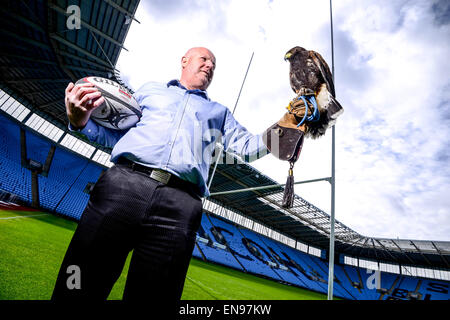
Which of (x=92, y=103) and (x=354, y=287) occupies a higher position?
(x=354, y=287)

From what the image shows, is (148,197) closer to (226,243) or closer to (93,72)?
(93,72)

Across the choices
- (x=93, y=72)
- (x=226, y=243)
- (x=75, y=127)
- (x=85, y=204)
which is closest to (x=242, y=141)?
(x=75, y=127)

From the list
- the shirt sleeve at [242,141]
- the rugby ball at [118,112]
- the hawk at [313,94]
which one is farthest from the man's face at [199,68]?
the hawk at [313,94]

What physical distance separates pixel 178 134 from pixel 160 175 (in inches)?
10.1

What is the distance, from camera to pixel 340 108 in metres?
1.13

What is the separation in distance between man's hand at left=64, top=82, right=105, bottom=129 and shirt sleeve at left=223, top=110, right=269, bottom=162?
76 cm

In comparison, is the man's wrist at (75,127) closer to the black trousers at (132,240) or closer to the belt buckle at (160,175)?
the black trousers at (132,240)

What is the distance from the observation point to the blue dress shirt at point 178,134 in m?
1.11

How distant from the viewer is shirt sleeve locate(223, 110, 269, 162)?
1.27 meters

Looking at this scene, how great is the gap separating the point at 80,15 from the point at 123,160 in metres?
8.66

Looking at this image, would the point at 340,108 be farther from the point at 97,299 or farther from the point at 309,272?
the point at 309,272

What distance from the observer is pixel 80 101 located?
1.06m

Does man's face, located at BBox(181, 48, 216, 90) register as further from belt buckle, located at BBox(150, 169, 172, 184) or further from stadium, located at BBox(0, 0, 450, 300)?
belt buckle, located at BBox(150, 169, 172, 184)
